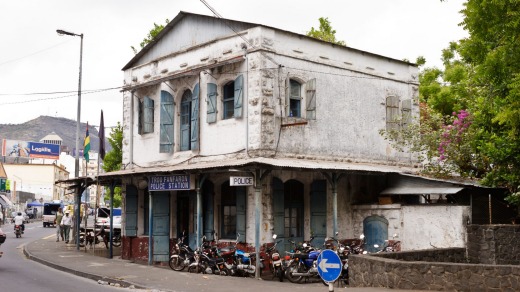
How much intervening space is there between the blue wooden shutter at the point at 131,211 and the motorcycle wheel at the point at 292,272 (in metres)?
8.98

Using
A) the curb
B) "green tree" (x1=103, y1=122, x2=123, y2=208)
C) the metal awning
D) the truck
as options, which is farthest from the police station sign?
the truck

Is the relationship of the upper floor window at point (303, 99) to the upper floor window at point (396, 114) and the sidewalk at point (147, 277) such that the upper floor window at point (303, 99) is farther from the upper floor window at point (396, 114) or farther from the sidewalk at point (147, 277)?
the sidewalk at point (147, 277)

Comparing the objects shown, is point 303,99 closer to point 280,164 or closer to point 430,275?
point 280,164

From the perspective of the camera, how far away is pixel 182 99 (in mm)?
22125

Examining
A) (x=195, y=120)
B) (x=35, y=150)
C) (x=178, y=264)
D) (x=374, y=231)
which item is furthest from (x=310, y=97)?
(x=35, y=150)

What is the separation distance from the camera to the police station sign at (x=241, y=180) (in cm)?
1650

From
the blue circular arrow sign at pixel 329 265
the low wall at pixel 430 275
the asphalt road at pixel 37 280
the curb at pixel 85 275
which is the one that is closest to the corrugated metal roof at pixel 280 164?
the low wall at pixel 430 275

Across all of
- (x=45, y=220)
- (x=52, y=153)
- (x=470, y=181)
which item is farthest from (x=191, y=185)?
(x=52, y=153)

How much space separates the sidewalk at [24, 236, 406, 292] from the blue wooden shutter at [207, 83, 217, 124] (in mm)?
5044

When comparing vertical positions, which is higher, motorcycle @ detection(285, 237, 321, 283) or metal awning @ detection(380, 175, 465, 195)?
metal awning @ detection(380, 175, 465, 195)

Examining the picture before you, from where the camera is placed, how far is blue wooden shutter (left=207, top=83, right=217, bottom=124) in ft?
65.3

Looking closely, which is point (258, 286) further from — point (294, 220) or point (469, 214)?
point (469, 214)

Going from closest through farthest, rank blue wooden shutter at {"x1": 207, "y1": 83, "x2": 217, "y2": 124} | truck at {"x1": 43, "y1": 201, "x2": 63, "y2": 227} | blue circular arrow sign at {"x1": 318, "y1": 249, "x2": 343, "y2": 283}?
blue circular arrow sign at {"x1": 318, "y1": 249, "x2": 343, "y2": 283} < blue wooden shutter at {"x1": 207, "y1": 83, "x2": 217, "y2": 124} < truck at {"x1": 43, "y1": 201, "x2": 63, "y2": 227}

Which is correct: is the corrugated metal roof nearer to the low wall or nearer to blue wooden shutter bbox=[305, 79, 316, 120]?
blue wooden shutter bbox=[305, 79, 316, 120]
